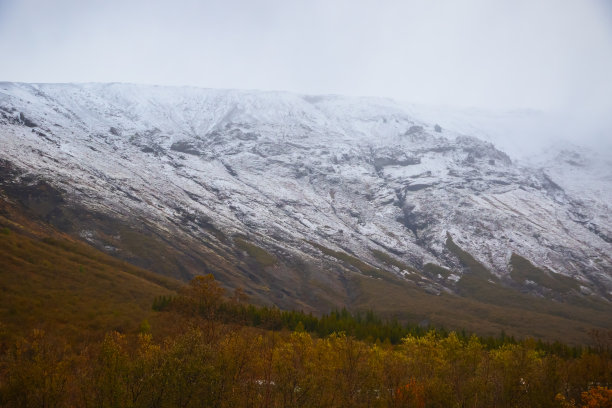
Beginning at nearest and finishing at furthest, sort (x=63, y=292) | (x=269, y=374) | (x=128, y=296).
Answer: (x=269, y=374) → (x=63, y=292) → (x=128, y=296)

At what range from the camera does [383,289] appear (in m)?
187

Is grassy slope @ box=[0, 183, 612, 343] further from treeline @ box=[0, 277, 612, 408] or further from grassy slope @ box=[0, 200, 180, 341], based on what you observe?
treeline @ box=[0, 277, 612, 408]

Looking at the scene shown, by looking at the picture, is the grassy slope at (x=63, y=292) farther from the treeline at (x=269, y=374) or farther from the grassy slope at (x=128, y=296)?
the treeline at (x=269, y=374)

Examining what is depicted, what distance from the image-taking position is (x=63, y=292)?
2906 inches

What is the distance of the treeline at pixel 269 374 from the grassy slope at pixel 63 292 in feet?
31.4

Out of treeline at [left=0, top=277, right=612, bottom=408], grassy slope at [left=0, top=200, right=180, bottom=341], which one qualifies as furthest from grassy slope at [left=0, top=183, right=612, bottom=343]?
treeline at [left=0, top=277, right=612, bottom=408]

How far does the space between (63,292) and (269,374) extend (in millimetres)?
58555

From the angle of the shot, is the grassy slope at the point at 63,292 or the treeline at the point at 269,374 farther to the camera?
the grassy slope at the point at 63,292

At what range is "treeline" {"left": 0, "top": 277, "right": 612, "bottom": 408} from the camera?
26359 millimetres

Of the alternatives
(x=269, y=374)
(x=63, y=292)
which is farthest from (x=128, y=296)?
(x=269, y=374)

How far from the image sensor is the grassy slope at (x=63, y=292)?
58075mm

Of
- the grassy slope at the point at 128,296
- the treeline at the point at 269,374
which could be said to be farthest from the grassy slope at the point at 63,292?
the treeline at the point at 269,374

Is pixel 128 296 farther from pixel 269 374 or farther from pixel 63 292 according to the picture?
pixel 269 374

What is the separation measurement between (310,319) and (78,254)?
6637 cm
